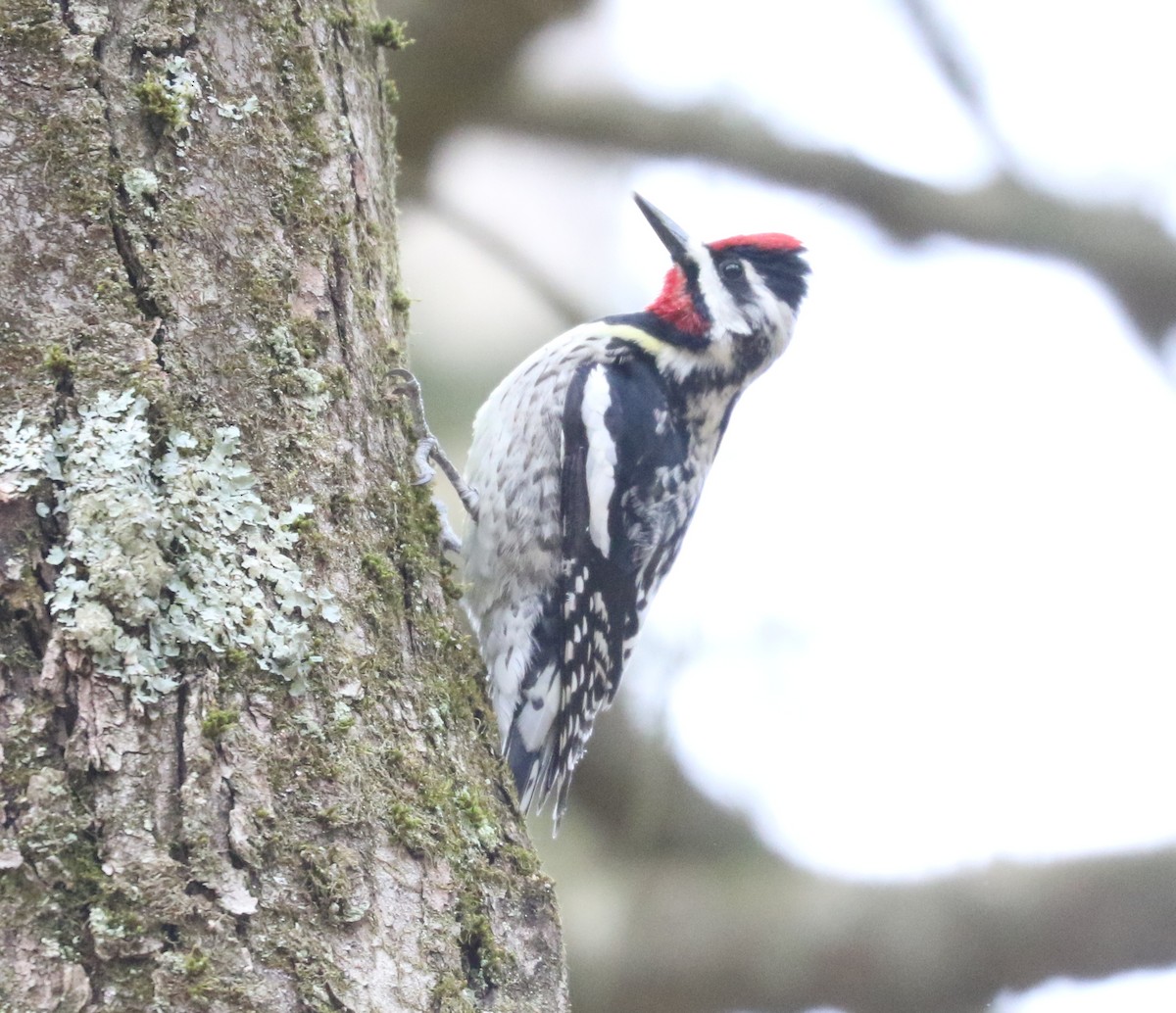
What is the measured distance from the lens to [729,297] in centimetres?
334

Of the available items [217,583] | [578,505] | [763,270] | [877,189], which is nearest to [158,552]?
[217,583]

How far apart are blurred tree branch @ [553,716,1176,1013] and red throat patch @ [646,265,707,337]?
132 cm

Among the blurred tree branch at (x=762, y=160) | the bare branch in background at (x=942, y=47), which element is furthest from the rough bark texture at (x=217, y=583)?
the bare branch in background at (x=942, y=47)

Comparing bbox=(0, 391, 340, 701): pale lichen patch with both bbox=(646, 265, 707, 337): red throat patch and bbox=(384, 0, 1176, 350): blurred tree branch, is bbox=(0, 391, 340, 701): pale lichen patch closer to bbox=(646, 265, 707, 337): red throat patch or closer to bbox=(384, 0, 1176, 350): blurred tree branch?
bbox=(646, 265, 707, 337): red throat patch

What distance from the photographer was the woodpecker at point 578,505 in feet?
9.03

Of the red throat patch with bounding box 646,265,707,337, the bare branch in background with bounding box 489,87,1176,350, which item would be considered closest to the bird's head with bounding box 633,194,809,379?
the red throat patch with bounding box 646,265,707,337

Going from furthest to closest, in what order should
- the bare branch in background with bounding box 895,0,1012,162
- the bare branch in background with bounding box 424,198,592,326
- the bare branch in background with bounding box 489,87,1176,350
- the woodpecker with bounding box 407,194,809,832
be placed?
the bare branch in background with bounding box 895,0,1012,162
the bare branch in background with bounding box 424,198,592,326
the bare branch in background with bounding box 489,87,1176,350
the woodpecker with bounding box 407,194,809,832

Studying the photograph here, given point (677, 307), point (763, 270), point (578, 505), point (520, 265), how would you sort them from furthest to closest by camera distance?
point (520, 265)
point (763, 270)
point (677, 307)
point (578, 505)

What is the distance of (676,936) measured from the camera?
10.2 feet

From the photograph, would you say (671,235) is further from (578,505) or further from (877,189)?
(578,505)

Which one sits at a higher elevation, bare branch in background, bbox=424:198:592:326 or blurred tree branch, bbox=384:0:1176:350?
blurred tree branch, bbox=384:0:1176:350

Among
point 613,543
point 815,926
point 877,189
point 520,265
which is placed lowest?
point 815,926

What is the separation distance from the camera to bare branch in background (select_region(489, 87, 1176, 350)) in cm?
354

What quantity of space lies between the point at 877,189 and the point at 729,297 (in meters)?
0.64
